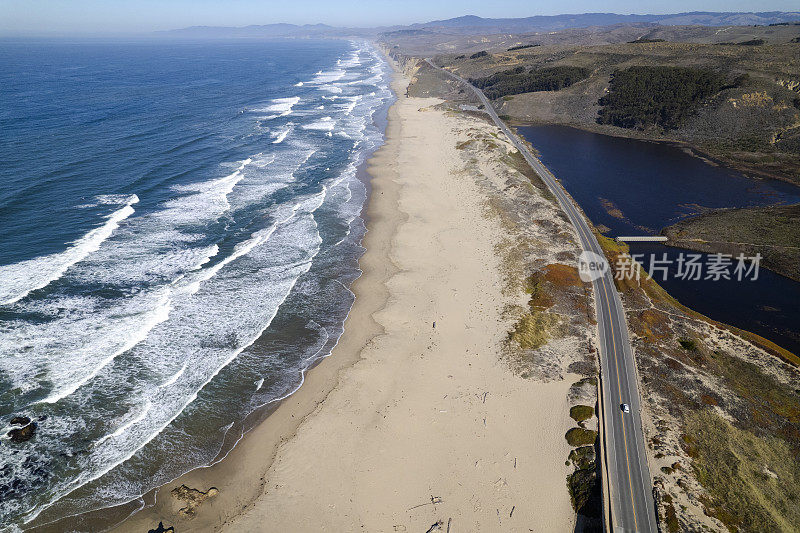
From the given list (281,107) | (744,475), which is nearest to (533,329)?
(744,475)

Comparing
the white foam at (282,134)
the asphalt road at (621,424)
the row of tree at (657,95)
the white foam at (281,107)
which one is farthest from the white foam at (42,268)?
the row of tree at (657,95)

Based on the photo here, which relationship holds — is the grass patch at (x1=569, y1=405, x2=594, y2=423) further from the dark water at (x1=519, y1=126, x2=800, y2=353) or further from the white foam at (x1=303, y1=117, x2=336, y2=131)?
the white foam at (x1=303, y1=117, x2=336, y2=131)

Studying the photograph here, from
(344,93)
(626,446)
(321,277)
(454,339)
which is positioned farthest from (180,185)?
(344,93)

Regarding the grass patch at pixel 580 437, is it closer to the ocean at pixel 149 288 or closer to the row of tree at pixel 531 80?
the ocean at pixel 149 288

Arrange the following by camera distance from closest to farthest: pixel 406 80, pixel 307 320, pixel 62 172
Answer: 1. pixel 307 320
2. pixel 62 172
3. pixel 406 80

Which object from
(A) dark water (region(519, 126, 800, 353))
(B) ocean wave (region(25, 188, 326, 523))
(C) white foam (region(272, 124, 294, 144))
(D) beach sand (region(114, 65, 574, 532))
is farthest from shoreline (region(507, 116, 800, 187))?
(B) ocean wave (region(25, 188, 326, 523))

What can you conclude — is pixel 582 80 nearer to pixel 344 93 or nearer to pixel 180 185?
pixel 344 93

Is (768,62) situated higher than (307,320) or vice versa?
Answer: (768,62)

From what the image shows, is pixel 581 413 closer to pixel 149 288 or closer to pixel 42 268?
pixel 149 288
